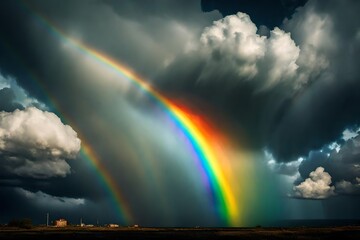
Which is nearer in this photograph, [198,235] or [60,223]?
A: [198,235]

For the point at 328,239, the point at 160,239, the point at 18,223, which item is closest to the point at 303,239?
the point at 328,239

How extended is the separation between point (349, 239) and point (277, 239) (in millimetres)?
13187

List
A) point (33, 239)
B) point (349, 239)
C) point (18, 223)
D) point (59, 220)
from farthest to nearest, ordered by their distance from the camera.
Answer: point (59, 220), point (18, 223), point (33, 239), point (349, 239)

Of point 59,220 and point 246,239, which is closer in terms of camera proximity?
point 246,239

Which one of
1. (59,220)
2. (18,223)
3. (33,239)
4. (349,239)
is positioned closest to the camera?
(349,239)

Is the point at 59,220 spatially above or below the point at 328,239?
above

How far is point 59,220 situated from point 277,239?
123236 millimetres

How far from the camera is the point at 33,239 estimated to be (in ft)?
237

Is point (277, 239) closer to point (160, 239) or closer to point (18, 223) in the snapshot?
point (160, 239)

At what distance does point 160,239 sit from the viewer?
71.9 metres

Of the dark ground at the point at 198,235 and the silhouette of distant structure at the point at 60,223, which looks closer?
the dark ground at the point at 198,235

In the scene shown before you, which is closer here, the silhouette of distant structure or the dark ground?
the dark ground

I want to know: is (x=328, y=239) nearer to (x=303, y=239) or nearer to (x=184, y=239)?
(x=303, y=239)

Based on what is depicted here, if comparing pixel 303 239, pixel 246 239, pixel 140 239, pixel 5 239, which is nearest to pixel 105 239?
pixel 140 239
